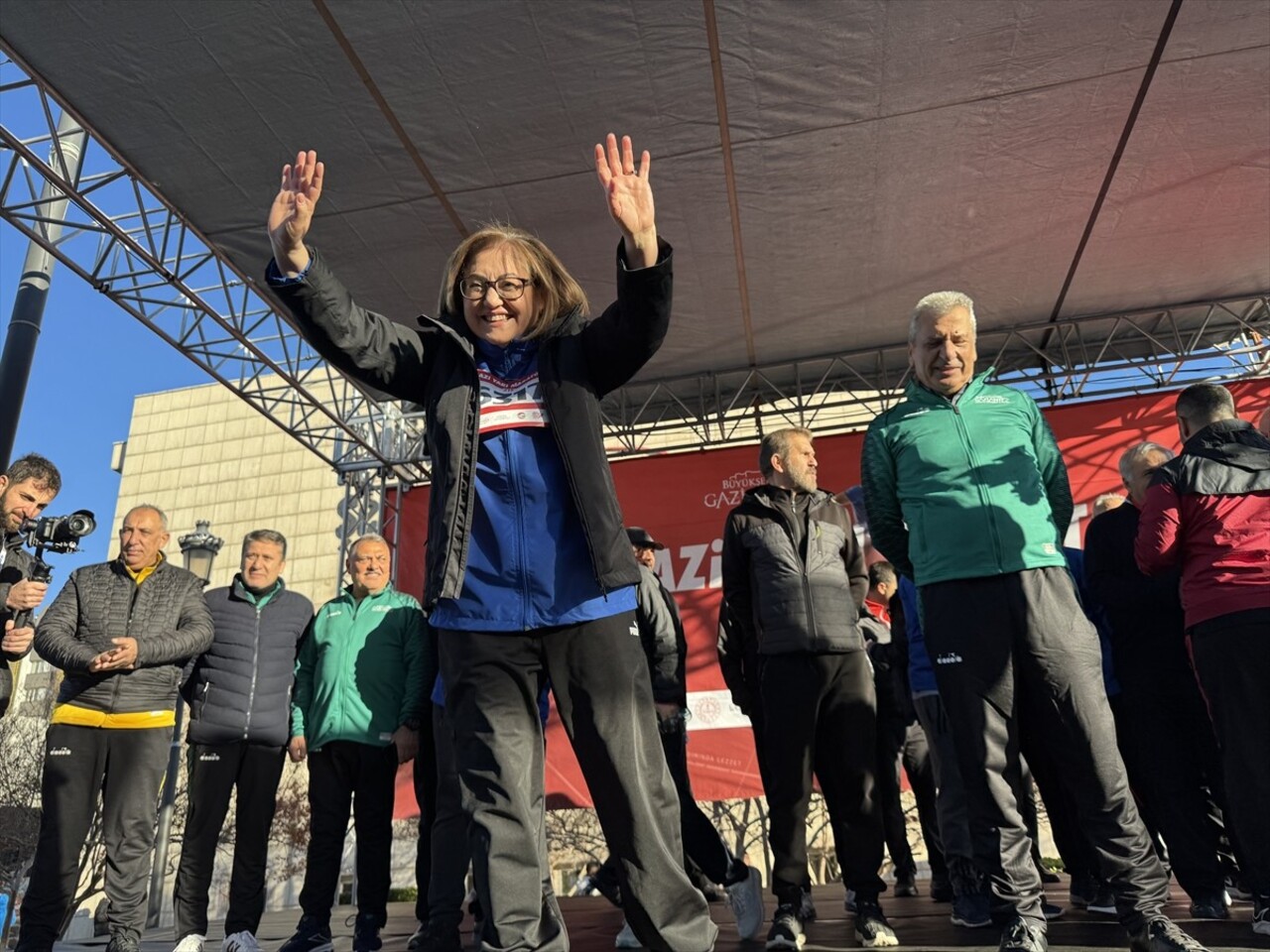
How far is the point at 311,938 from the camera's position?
3623 mm

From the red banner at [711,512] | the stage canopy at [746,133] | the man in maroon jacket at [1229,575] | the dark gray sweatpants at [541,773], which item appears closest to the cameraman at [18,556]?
the dark gray sweatpants at [541,773]

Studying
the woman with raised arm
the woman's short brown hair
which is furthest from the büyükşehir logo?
the woman with raised arm

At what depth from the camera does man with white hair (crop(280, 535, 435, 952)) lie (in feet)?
12.5

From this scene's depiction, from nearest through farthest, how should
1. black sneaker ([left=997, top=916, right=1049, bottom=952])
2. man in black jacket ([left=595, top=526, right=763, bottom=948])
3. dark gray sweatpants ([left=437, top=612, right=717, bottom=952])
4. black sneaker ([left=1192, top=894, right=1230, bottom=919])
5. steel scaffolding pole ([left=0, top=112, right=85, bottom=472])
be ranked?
1. dark gray sweatpants ([left=437, top=612, right=717, bottom=952])
2. black sneaker ([left=997, top=916, right=1049, bottom=952])
3. black sneaker ([left=1192, top=894, right=1230, bottom=919])
4. man in black jacket ([left=595, top=526, right=763, bottom=948])
5. steel scaffolding pole ([left=0, top=112, right=85, bottom=472])

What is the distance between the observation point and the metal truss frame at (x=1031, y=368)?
9117mm

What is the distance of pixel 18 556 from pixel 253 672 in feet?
3.21

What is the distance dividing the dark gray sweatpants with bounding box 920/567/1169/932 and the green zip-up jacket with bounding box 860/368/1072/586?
76 millimetres

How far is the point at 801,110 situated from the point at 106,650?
5048 mm

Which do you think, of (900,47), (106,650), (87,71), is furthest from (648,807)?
(87,71)

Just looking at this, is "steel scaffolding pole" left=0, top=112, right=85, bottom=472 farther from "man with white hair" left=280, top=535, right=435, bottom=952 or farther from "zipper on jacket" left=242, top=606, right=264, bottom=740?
"man with white hair" left=280, top=535, right=435, bottom=952

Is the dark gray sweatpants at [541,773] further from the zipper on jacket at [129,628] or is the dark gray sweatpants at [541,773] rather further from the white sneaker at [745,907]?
the zipper on jacket at [129,628]

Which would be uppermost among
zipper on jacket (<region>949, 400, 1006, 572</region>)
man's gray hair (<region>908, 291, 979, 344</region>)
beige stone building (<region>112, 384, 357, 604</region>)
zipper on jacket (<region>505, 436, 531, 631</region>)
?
beige stone building (<region>112, 384, 357, 604</region>)

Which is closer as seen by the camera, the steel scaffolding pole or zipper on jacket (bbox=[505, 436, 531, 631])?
zipper on jacket (bbox=[505, 436, 531, 631])

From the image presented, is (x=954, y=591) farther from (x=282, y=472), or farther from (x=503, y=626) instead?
(x=282, y=472)
